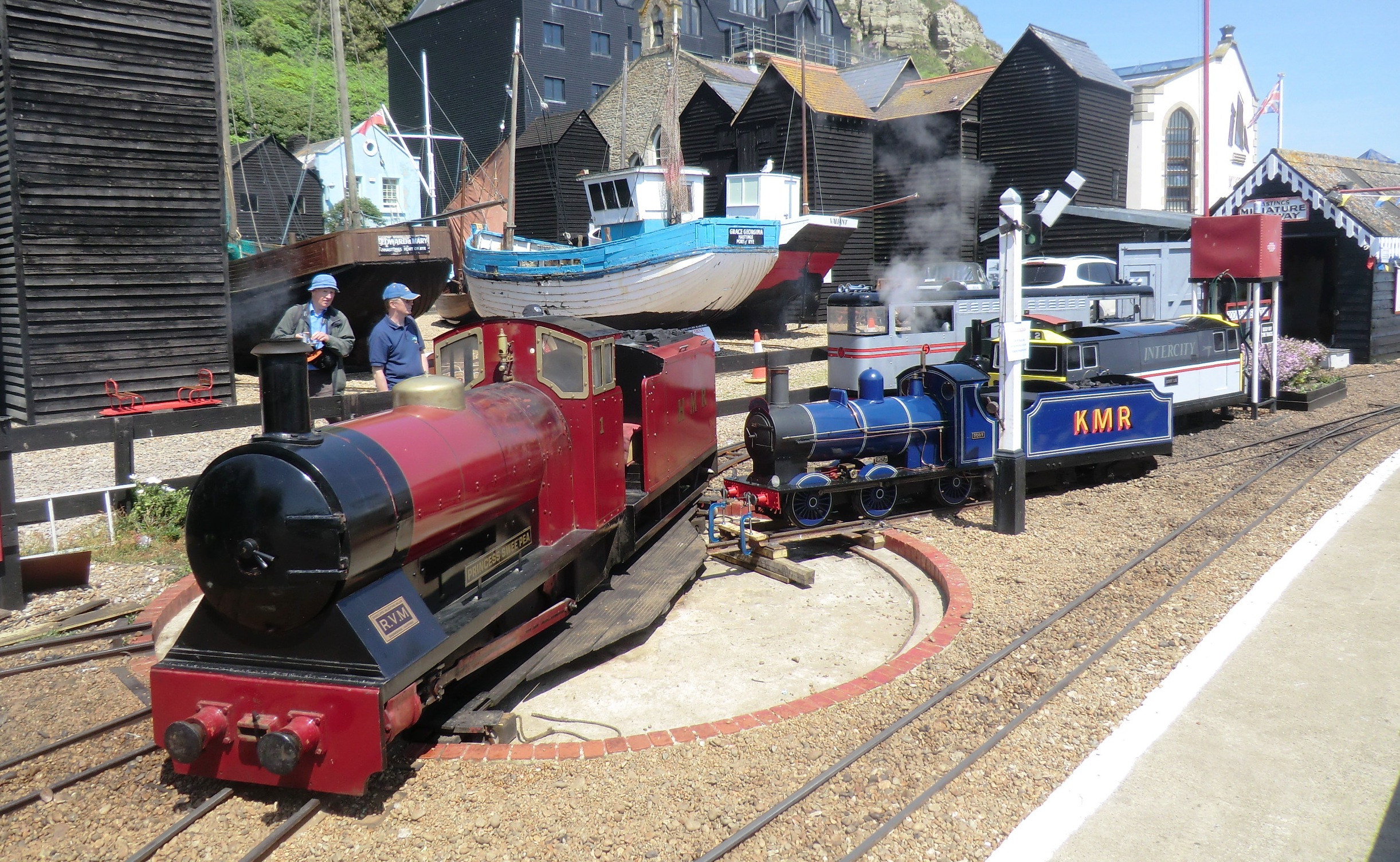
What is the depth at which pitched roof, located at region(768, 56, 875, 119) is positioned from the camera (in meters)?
28.3

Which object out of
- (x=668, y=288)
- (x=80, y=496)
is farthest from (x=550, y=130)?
(x=80, y=496)

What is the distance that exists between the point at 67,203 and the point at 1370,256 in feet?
73.5

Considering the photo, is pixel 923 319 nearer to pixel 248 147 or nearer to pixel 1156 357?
pixel 1156 357

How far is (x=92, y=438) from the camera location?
8.15m

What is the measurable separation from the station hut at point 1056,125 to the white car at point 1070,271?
691 centimetres

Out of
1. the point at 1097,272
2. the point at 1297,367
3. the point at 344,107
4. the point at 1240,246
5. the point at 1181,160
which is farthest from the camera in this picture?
the point at 1181,160

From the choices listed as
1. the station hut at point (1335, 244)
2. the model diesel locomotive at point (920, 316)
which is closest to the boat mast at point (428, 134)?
the model diesel locomotive at point (920, 316)

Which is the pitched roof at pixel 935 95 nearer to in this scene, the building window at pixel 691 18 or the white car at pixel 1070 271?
the white car at pixel 1070 271

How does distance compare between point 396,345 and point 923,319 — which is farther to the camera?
Result: point 923,319

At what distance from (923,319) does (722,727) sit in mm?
12732

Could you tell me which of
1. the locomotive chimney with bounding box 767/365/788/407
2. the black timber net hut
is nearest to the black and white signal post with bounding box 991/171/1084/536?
the locomotive chimney with bounding box 767/365/788/407

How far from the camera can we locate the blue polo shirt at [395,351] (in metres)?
7.89

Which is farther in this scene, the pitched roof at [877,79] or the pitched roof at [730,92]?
the pitched roof at [877,79]

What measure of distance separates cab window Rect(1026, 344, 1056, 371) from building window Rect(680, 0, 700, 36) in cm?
4147
